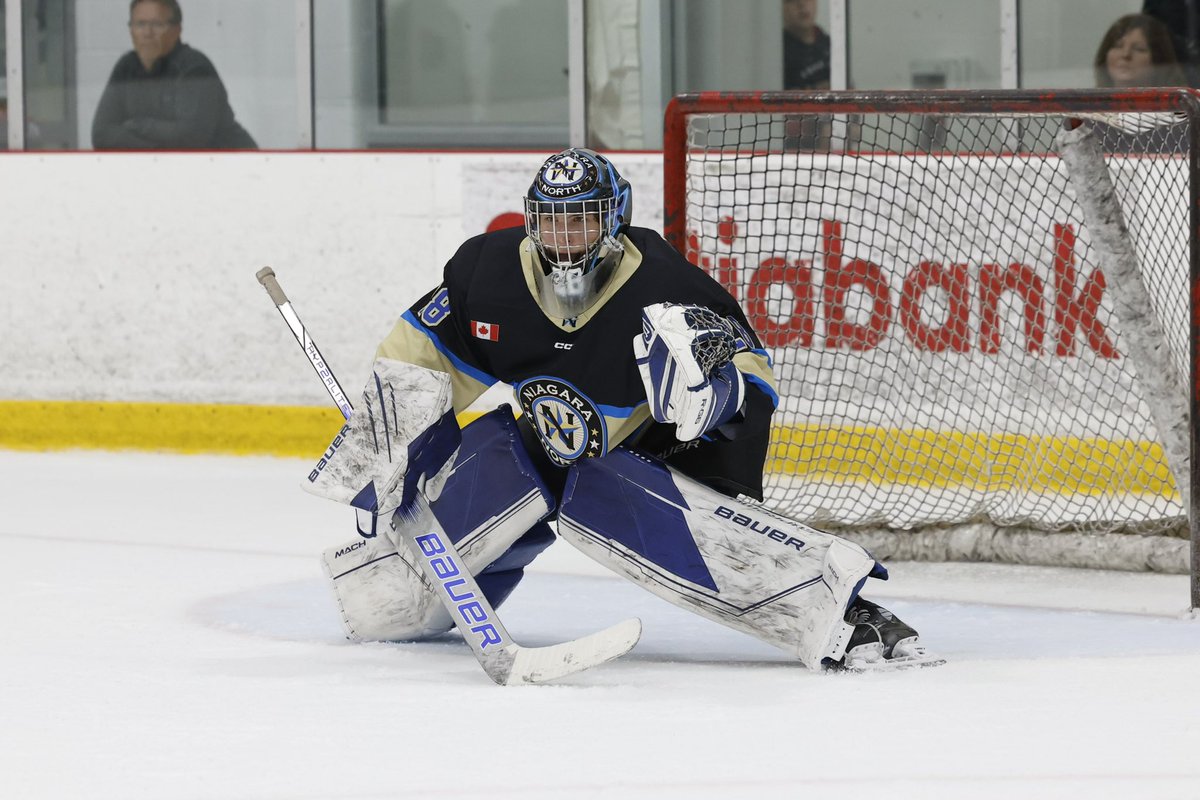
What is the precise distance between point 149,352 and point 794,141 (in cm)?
193

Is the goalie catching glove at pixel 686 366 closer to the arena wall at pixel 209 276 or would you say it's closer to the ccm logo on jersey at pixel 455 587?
the ccm logo on jersey at pixel 455 587

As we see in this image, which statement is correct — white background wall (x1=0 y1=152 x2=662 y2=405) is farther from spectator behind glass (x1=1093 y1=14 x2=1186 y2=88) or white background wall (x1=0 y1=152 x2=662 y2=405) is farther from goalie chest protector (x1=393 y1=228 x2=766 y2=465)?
goalie chest protector (x1=393 y1=228 x2=766 y2=465)

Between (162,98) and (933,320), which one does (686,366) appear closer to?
(933,320)

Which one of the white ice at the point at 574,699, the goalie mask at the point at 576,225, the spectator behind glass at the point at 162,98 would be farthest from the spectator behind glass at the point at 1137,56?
the goalie mask at the point at 576,225

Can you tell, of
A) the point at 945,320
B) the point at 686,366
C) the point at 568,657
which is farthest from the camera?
the point at 945,320

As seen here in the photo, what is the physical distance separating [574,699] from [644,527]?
0.99 ft

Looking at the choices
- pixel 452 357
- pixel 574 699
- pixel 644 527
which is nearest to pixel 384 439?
pixel 452 357

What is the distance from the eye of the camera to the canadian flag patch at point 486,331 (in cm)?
269

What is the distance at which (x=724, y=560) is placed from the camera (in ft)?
8.66

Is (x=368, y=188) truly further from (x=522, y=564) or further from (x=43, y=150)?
(x=522, y=564)

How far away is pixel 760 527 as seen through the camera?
8.67 feet

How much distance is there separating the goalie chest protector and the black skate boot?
0.43 metres

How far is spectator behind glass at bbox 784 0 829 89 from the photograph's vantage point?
4.91m

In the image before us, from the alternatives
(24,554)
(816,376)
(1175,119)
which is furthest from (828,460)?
(24,554)
